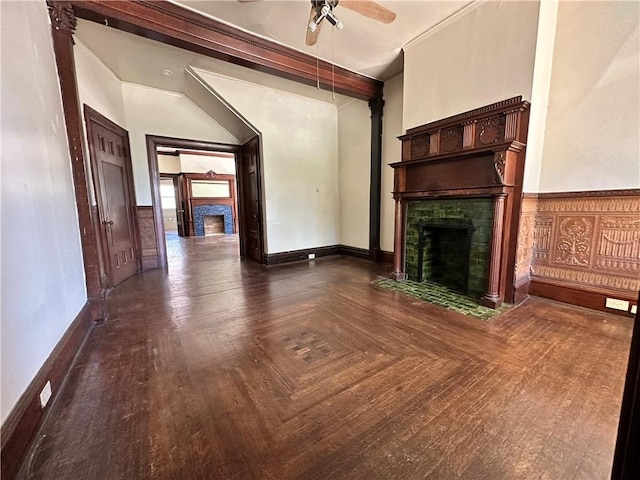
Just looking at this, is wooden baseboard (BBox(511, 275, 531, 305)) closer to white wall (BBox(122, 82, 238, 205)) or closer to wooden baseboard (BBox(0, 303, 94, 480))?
wooden baseboard (BBox(0, 303, 94, 480))

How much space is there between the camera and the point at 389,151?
191 inches

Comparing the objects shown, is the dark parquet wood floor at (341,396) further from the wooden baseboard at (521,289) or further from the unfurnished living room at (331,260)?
the wooden baseboard at (521,289)

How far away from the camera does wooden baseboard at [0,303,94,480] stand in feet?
3.85

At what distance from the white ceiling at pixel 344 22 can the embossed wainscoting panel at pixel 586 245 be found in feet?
8.21

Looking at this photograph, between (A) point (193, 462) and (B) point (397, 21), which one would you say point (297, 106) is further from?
(A) point (193, 462)

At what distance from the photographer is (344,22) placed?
3.17m

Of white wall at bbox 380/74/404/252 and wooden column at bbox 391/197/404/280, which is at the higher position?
white wall at bbox 380/74/404/252

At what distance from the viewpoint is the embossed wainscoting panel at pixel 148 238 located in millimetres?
4922

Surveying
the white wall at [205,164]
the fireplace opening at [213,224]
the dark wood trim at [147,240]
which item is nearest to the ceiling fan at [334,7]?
the dark wood trim at [147,240]

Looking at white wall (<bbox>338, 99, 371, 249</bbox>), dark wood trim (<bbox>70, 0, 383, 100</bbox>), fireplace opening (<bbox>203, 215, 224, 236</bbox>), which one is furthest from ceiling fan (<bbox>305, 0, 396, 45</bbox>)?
fireplace opening (<bbox>203, 215, 224, 236</bbox>)

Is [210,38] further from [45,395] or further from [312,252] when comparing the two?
[312,252]

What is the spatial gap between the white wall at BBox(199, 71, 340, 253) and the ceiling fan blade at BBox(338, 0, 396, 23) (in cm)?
275

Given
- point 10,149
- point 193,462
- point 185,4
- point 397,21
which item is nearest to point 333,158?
point 397,21

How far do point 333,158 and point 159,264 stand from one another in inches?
A: 162
